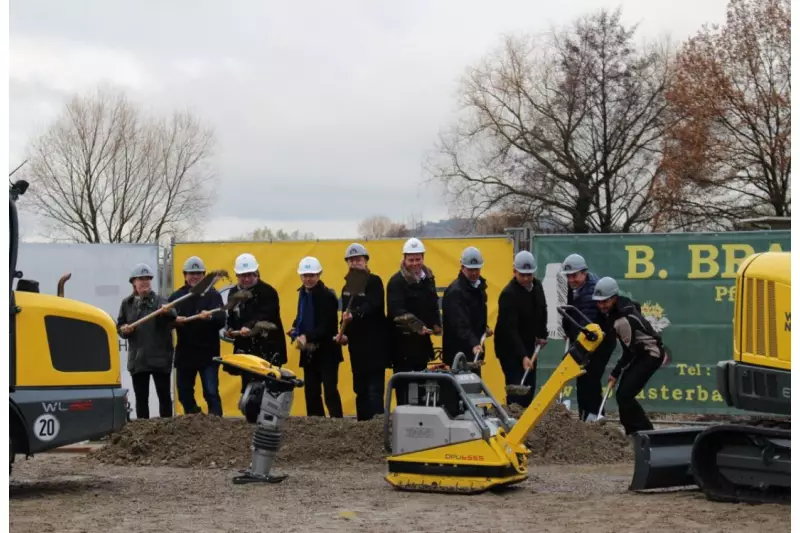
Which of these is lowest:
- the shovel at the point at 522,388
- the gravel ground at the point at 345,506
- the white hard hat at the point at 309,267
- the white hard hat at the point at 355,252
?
the gravel ground at the point at 345,506

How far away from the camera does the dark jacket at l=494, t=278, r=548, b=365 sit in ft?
45.0

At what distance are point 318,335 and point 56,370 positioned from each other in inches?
157

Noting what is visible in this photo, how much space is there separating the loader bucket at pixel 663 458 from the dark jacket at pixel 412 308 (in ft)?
12.1

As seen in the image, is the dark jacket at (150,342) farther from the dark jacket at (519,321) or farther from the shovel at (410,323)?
the dark jacket at (519,321)

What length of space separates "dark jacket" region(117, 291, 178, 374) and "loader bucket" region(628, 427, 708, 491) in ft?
20.3

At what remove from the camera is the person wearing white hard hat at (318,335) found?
13664 mm

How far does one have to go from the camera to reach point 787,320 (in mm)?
8781

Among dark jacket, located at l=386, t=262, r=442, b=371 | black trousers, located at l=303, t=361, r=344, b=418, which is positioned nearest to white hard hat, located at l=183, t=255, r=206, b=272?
black trousers, located at l=303, t=361, r=344, b=418

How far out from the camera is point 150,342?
14031 mm

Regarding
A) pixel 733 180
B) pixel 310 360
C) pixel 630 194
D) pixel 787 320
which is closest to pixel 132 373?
pixel 310 360

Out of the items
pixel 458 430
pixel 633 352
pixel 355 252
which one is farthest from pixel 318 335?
pixel 458 430

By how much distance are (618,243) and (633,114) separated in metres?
32.2

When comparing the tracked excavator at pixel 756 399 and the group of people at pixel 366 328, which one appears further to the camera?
the group of people at pixel 366 328

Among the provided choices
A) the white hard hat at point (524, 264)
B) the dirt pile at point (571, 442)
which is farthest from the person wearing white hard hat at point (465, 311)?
the dirt pile at point (571, 442)
